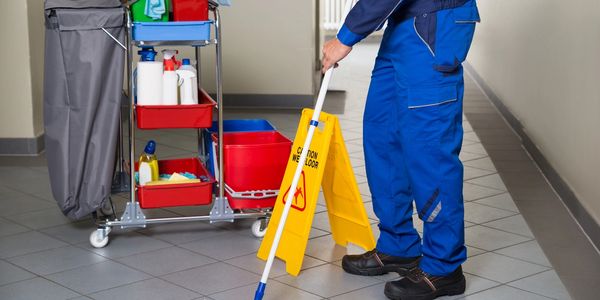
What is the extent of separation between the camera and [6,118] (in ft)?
17.2

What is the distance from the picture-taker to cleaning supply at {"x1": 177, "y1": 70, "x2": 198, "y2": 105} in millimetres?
3600

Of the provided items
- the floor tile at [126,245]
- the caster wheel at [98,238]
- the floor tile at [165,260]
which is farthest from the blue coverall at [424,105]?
the caster wheel at [98,238]

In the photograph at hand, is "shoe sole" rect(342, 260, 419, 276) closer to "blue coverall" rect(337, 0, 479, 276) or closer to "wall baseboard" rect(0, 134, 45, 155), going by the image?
"blue coverall" rect(337, 0, 479, 276)

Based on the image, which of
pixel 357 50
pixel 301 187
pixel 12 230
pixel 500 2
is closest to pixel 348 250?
pixel 301 187

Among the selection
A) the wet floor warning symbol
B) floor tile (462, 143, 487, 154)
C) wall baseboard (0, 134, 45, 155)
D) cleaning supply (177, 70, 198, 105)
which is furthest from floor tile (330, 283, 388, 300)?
wall baseboard (0, 134, 45, 155)

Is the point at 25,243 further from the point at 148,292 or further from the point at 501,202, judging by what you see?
the point at 501,202

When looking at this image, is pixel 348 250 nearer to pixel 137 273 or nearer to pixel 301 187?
pixel 301 187

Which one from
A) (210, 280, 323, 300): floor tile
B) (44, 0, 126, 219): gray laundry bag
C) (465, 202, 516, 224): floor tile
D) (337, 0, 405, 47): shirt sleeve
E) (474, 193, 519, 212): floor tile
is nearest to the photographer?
(337, 0, 405, 47): shirt sleeve

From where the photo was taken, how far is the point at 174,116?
11.7 ft

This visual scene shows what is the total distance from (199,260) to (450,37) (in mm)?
1277

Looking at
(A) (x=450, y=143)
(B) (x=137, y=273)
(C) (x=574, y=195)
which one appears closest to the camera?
(A) (x=450, y=143)

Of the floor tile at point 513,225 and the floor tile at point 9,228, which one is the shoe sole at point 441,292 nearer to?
the floor tile at point 513,225

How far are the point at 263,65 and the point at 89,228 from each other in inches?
122

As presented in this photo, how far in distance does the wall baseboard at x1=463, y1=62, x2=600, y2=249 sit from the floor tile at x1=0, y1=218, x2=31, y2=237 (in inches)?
91.3
